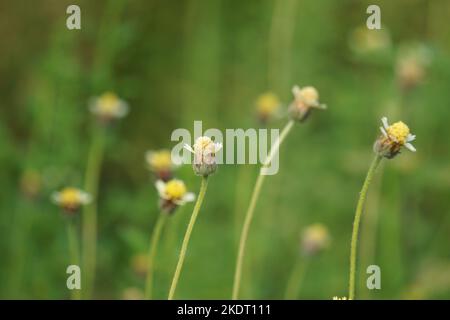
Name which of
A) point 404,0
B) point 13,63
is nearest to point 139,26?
point 13,63

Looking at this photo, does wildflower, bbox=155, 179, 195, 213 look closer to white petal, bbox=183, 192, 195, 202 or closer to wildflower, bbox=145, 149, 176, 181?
white petal, bbox=183, 192, 195, 202

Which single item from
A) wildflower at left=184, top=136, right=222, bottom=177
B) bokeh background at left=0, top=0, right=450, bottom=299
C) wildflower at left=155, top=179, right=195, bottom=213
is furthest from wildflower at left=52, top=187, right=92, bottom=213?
wildflower at left=184, top=136, right=222, bottom=177

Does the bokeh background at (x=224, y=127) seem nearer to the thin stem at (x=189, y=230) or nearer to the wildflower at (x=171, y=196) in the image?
the wildflower at (x=171, y=196)

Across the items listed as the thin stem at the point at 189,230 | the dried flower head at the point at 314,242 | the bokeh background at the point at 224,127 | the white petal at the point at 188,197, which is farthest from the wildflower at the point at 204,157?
the dried flower head at the point at 314,242

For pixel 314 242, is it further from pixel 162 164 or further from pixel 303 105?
pixel 303 105

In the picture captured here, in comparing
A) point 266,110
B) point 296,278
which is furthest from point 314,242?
point 266,110

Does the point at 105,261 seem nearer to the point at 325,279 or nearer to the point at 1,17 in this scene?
the point at 325,279

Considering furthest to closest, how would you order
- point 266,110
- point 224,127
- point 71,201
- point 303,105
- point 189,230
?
1. point 224,127
2. point 266,110
3. point 71,201
4. point 303,105
5. point 189,230
